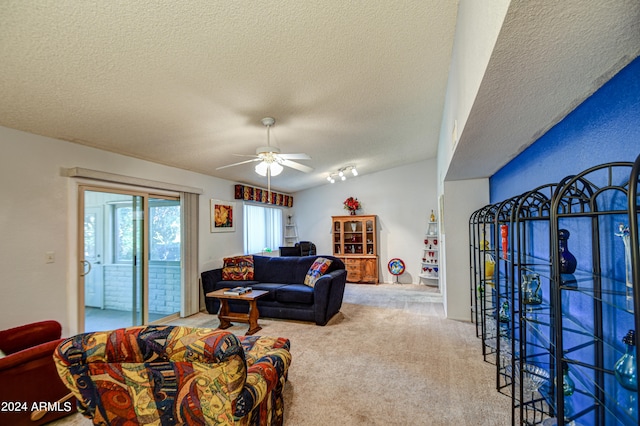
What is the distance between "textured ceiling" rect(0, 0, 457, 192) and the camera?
5.38ft

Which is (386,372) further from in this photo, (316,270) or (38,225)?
(38,225)

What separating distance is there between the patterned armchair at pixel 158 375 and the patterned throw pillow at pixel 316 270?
2.84 metres

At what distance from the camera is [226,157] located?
14.1ft

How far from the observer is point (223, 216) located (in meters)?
5.31

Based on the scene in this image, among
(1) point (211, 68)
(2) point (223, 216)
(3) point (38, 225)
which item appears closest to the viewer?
(1) point (211, 68)

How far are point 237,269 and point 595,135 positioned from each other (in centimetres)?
467

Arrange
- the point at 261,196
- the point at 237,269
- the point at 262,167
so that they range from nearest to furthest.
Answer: the point at 262,167 < the point at 237,269 < the point at 261,196

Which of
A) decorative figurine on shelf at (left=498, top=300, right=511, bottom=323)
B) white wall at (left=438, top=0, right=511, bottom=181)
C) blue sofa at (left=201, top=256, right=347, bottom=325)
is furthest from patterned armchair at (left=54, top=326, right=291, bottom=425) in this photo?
blue sofa at (left=201, top=256, right=347, bottom=325)

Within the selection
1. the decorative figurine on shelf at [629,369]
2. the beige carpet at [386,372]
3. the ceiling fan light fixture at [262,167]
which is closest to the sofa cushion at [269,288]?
the beige carpet at [386,372]

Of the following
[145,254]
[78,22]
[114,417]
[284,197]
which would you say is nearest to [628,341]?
[114,417]

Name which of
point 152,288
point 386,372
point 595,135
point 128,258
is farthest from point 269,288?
point 595,135

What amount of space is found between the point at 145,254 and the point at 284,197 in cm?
397

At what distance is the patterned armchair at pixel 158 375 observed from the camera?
4.05 feet

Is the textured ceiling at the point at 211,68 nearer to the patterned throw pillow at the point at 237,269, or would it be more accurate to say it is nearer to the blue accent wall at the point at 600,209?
→ the blue accent wall at the point at 600,209
